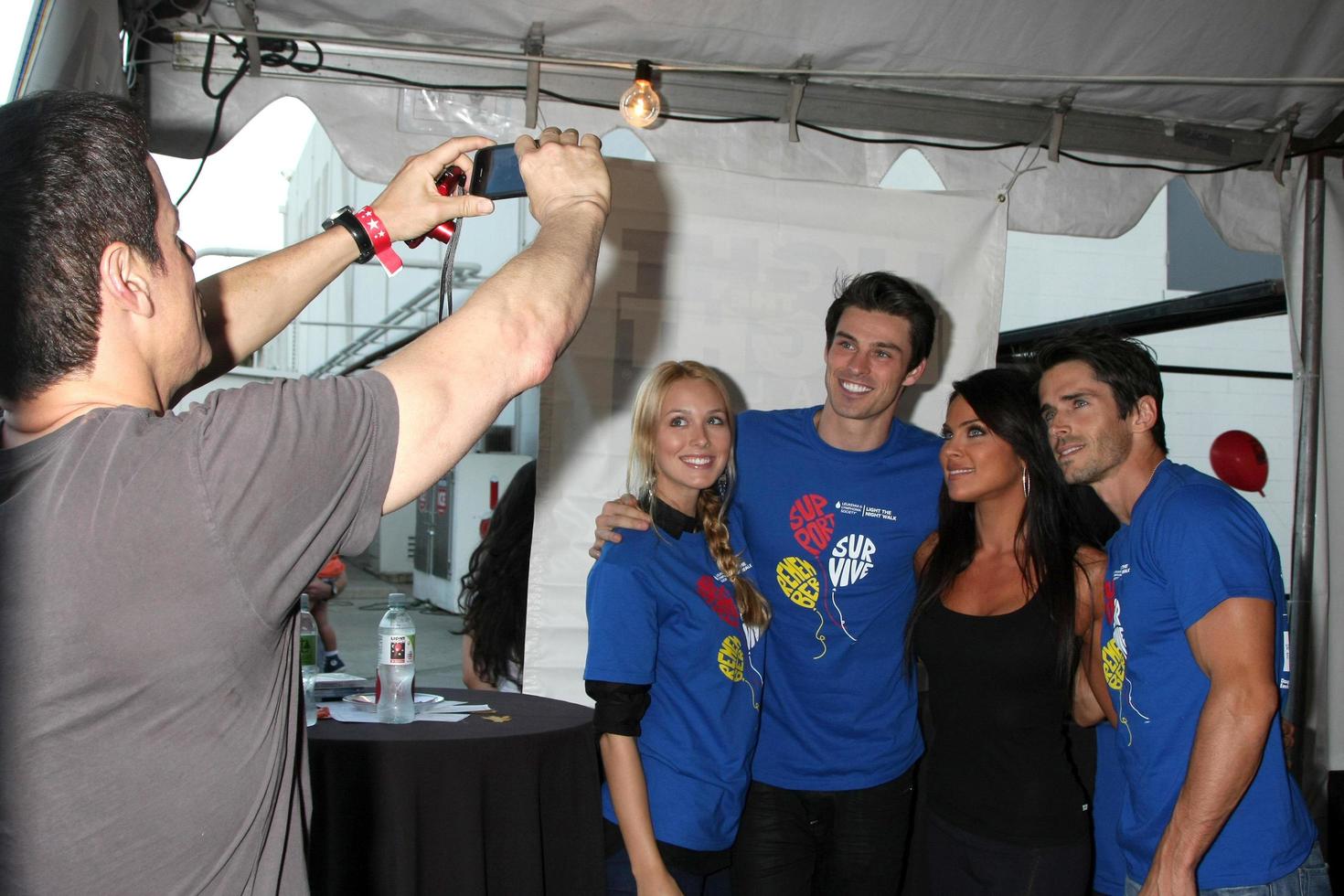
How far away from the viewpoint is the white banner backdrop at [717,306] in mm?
2947

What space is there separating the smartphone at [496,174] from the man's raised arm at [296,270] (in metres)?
Result: 0.02

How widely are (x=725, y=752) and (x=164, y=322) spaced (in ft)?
4.87

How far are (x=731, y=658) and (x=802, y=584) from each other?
0.34 meters

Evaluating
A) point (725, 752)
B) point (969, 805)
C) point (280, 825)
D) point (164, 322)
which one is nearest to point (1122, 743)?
point (969, 805)

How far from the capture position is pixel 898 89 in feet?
9.87

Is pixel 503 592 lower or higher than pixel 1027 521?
lower

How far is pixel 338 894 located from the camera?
7.14 ft

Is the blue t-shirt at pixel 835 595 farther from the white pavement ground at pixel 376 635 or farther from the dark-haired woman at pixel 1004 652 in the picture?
the white pavement ground at pixel 376 635

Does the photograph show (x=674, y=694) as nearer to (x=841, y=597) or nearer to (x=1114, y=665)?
(x=841, y=597)

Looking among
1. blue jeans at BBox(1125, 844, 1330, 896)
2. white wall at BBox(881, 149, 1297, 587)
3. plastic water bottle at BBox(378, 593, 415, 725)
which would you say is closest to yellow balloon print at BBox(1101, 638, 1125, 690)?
blue jeans at BBox(1125, 844, 1330, 896)

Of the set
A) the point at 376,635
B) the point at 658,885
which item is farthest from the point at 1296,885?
the point at 376,635

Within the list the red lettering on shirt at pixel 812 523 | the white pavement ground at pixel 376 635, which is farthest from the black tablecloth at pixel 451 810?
the white pavement ground at pixel 376 635

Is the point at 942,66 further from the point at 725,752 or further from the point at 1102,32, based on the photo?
the point at 725,752

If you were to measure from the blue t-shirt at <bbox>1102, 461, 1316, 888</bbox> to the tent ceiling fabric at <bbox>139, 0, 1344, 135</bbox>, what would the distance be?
A: 4.65 ft
